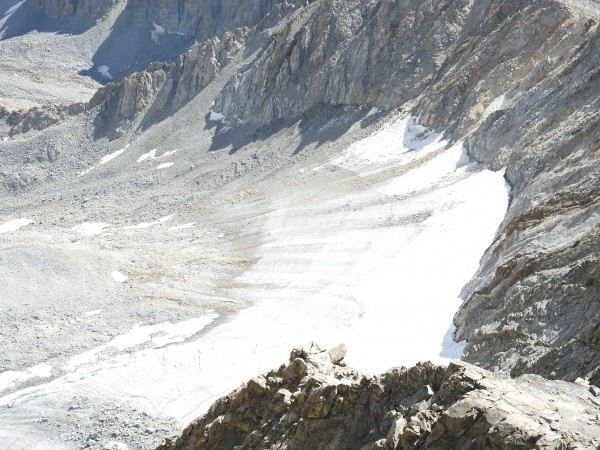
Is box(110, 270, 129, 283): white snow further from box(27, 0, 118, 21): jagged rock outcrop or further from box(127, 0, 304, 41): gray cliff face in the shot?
box(27, 0, 118, 21): jagged rock outcrop

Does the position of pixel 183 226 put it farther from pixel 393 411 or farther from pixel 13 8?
pixel 13 8

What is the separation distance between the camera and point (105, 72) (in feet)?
388

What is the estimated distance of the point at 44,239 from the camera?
50.8 metres

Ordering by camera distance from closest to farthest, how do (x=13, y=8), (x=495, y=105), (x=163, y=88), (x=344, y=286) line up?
(x=344, y=286), (x=495, y=105), (x=163, y=88), (x=13, y=8)

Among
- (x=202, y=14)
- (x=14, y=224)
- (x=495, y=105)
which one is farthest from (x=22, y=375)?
(x=202, y=14)

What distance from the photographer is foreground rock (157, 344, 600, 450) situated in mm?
9789

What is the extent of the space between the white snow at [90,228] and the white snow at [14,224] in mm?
5987

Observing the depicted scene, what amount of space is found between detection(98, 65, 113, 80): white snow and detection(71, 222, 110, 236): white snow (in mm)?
65852

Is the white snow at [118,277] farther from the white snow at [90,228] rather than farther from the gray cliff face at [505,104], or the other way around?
the gray cliff face at [505,104]

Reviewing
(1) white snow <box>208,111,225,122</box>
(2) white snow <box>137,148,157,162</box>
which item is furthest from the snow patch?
(1) white snow <box>208,111,225,122</box>

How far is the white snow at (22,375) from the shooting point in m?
30.5

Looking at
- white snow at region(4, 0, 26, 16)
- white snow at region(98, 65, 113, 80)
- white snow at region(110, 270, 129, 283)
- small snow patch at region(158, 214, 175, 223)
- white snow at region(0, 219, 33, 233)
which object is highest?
white snow at region(4, 0, 26, 16)

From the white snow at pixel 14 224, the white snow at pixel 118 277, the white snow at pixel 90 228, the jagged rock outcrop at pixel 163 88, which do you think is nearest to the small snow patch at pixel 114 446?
the white snow at pixel 118 277

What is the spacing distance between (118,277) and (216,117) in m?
33.2
